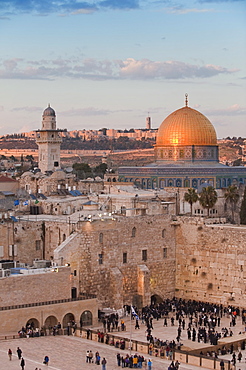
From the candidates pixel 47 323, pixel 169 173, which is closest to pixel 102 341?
pixel 47 323

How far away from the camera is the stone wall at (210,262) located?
42.2 m

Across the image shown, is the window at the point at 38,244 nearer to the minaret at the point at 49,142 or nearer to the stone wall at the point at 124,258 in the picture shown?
the stone wall at the point at 124,258

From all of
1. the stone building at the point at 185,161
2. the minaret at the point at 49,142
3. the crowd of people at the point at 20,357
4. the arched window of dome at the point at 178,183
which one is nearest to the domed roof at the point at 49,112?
the minaret at the point at 49,142

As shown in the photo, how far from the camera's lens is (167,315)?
4078cm

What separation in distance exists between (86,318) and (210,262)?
8737mm

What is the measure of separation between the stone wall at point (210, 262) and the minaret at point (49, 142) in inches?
1102

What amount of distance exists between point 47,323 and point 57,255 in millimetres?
3790

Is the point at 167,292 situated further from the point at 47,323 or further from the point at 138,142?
the point at 138,142

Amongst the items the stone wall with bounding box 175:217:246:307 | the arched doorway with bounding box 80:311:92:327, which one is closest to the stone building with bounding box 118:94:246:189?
the stone wall with bounding box 175:217:246:307

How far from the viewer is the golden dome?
68312mm

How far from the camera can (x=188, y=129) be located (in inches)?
2687

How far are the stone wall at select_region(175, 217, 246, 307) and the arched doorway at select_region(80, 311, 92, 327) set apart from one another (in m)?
8.30

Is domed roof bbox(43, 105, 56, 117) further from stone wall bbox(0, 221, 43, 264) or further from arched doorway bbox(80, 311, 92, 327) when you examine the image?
arched doorway bbox(80, 311, 92, 327)

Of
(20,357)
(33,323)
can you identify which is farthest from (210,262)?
(20,357)
